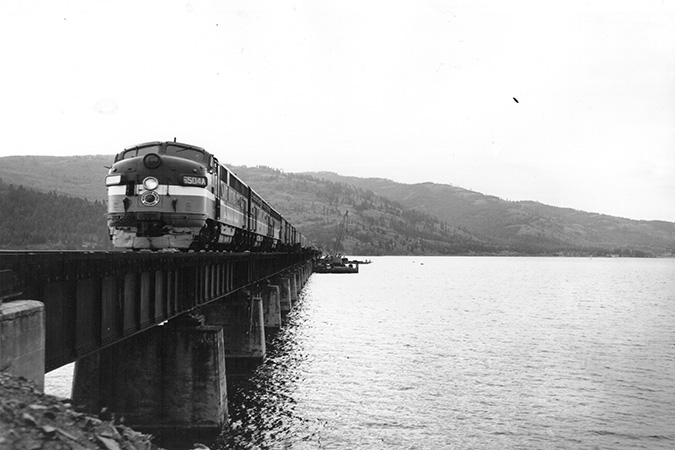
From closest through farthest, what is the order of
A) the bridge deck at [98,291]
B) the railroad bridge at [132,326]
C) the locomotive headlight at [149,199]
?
the railroad bridge at [132,326] < the bridge deck at [98,291] < the locomotive headlight at [149,199]

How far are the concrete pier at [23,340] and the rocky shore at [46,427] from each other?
46cm

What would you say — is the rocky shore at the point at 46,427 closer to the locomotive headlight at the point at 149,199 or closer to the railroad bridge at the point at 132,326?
the railroad bridge at the point at 132,326

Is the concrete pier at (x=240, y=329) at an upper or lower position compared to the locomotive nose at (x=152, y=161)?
lower

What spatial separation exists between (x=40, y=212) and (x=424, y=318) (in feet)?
327

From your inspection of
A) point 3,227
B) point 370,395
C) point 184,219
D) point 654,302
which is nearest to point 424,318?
point 370,395

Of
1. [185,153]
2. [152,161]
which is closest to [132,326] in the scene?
[152,161]

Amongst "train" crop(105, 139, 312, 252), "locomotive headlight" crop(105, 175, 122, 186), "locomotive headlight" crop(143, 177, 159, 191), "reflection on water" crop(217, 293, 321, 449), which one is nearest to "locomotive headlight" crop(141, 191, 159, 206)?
"train" crop(105, 139, 312, 252)

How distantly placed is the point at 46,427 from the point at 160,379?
13.1m

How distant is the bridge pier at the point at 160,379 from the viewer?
59.3ft

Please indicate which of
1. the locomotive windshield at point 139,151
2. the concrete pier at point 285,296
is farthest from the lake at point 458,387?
the locomotive windshield at point 139,151

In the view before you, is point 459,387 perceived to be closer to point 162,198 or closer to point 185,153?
point 162,198

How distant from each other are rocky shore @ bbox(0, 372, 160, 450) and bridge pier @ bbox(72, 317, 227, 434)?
1142cm

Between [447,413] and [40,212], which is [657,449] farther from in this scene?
[40,212]

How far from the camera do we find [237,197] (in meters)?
32.5
